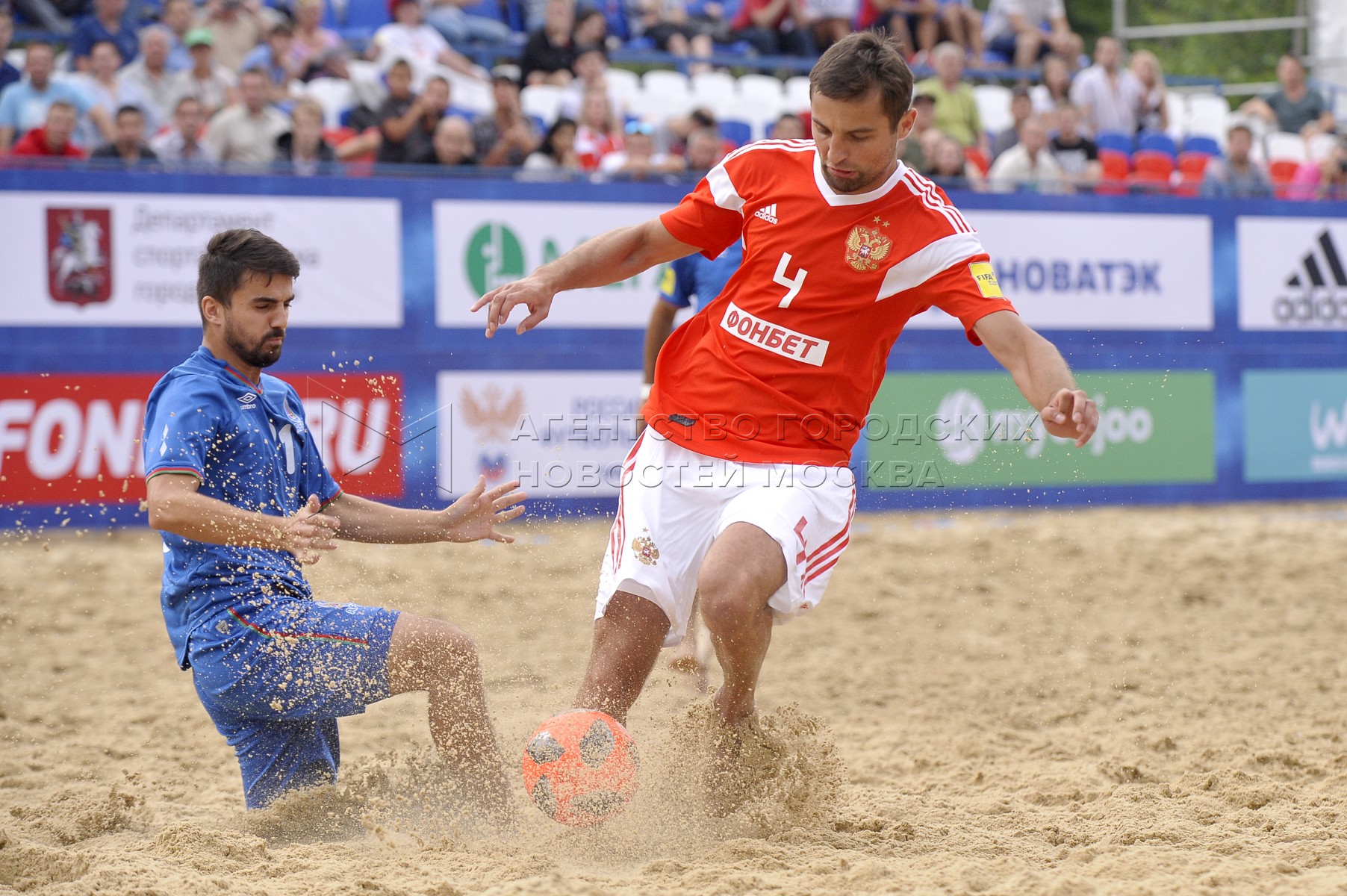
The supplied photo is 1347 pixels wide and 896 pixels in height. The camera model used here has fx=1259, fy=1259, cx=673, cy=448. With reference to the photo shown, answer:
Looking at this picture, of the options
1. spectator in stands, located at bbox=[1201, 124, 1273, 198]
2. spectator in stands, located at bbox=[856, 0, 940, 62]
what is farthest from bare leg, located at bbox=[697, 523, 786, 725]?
spectator in stands, located at bbox=[856, 0, 940, 62]

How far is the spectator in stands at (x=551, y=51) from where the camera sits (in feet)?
39.5

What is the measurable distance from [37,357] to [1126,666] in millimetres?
6798

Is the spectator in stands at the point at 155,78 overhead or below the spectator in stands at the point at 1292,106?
below

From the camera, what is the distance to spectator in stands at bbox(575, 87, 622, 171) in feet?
35.4

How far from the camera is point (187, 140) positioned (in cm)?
880

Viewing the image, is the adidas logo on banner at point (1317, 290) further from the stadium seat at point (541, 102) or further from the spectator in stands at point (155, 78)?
the spectator in stands at point (155, 78)

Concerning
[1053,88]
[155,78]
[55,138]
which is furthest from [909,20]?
[55,138]

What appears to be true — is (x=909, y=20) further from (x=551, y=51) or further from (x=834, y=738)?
(x=834, y=738)

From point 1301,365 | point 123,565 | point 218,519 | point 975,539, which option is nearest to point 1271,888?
point 218,519

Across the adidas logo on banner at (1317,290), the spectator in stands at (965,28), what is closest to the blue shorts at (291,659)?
the adidas logo on banner at (1317,290)

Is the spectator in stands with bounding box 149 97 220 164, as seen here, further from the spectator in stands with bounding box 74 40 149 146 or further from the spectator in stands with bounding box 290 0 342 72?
the spectator in stands with bounding box 290 0 342 72

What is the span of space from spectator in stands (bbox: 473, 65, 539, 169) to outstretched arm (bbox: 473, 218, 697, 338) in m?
6.11

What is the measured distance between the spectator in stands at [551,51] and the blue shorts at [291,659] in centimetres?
943

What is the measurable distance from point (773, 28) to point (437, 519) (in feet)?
39.1
